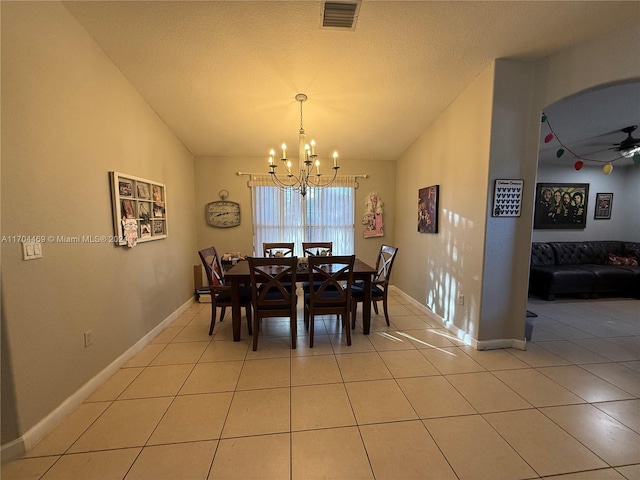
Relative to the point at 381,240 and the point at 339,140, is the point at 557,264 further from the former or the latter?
the point at 339,140

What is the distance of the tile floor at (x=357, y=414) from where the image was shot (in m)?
1.27

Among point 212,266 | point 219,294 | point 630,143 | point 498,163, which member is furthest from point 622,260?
point 212,266

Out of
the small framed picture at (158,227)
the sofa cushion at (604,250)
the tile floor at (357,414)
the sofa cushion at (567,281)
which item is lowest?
the tile floor at (357,414)

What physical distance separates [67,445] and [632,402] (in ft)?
11.9

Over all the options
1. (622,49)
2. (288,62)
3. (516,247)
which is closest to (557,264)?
(516,247)

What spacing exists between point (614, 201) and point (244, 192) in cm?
701

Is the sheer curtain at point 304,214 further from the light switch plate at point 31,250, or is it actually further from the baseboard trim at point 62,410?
the light switch plate at point 31,250

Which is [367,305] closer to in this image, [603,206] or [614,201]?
Answer: [603,206]

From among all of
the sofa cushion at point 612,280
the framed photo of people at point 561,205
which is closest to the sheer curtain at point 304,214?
the framed photo of people at point 561,205

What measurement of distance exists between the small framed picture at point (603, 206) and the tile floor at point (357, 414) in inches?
136

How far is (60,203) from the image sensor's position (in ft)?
5.25

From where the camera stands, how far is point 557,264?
4.37 metres

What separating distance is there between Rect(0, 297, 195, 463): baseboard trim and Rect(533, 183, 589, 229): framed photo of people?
6.40m

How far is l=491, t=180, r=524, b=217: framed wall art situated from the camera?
2.26 metres
